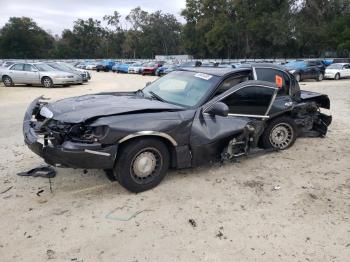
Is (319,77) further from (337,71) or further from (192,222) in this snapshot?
(192,222)

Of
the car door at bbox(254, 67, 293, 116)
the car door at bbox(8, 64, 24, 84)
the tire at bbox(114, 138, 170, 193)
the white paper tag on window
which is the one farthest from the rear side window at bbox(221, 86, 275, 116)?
the car door at bbox(8, 64, 24, 84)

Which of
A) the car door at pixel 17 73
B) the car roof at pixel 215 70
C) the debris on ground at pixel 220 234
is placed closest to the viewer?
the debris on ground at pixel 220 234

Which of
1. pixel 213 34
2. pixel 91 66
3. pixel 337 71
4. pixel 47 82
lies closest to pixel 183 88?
pixel 47 82

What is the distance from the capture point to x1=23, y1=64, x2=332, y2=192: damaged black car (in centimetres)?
437

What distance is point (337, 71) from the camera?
90.2 feet

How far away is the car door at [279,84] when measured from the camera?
20.7ft

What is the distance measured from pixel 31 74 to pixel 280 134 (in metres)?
17.4

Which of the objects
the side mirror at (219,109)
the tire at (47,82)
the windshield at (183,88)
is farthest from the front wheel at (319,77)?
the side mirror at (219,109)

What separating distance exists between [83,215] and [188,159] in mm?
1616

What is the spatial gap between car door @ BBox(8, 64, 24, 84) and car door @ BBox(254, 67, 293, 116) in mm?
17715

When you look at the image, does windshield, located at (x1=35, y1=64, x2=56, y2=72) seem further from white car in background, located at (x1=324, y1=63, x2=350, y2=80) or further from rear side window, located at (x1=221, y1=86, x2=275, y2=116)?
white car in background, located at (x1=324, y1=63, x2=350, y2=80)

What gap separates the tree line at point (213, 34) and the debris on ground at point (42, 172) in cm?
5358

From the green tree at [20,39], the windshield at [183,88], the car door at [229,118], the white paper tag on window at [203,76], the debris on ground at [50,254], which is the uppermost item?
the green tree at [20,39]

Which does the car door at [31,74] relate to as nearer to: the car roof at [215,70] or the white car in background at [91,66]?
the car roof at [215,70]
